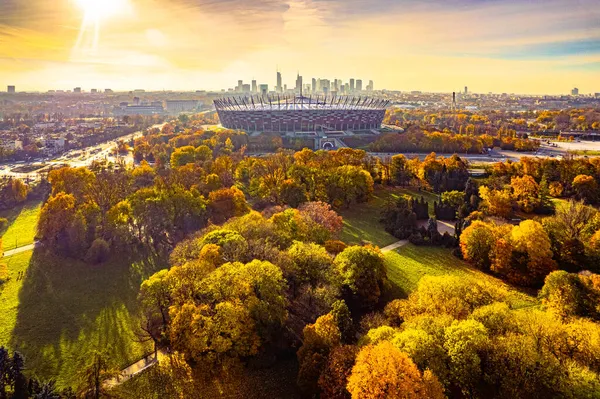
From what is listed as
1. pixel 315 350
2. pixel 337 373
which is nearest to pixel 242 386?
pixel 315 350

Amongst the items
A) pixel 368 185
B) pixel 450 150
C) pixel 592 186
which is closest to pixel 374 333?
pixel 368 185

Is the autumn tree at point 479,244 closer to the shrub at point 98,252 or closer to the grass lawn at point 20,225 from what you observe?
the shrub at point 98,252

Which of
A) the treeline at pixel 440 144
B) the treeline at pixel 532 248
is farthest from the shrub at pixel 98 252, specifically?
the treeline at pixel 440 144

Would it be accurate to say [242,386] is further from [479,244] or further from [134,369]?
[479,244]

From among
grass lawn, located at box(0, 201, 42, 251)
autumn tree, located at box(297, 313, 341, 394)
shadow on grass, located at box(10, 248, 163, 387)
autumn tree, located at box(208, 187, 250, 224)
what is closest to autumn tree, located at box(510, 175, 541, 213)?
autumn tree, located at box(208, 187, 250, 224)

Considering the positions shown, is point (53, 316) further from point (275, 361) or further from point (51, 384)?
point (275, 361)

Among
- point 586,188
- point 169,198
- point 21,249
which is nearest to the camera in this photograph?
point 21,249
